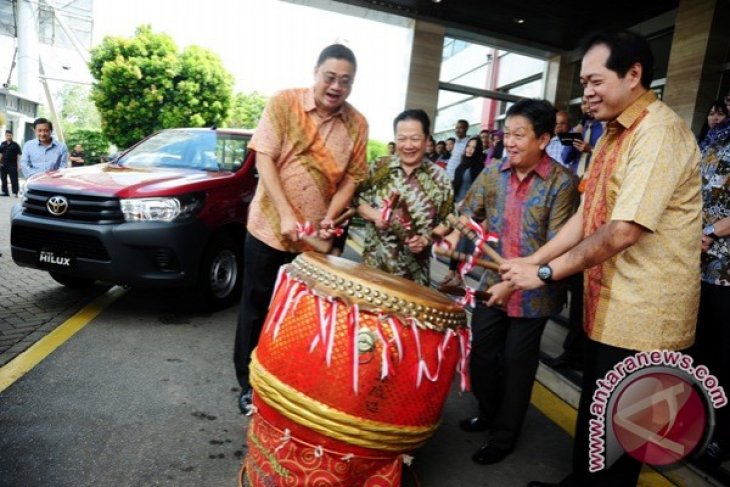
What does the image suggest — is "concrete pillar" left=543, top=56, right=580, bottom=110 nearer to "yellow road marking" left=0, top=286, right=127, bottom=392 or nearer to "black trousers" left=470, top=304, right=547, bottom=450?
"black trousers" left=470, top=304, right=547, bottom=450

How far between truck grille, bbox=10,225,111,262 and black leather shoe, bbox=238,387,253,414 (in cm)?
167

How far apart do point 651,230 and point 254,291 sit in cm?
186

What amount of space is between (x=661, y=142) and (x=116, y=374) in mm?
2953

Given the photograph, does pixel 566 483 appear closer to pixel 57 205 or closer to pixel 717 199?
pixel 717 199

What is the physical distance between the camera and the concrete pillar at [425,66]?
1068 cm

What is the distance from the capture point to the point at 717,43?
23.1 ft

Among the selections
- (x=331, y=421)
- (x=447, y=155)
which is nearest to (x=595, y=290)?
(x=331, y=421)

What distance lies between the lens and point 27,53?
26.4 metres

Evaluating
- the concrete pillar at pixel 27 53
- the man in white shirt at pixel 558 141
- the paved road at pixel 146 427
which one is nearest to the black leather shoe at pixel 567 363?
the paved road at pixel 146 427

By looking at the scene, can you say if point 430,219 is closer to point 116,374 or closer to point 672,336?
point 672,336

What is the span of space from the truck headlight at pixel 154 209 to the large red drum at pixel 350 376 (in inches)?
88.8

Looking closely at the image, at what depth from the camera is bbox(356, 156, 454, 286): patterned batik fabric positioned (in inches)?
108

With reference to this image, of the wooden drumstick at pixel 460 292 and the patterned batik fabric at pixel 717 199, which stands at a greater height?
the patterned batik fabric at pixel 717 199

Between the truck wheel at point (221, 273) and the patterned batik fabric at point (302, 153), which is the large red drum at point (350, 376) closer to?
the patterned batik fabric at point (302, 153)
